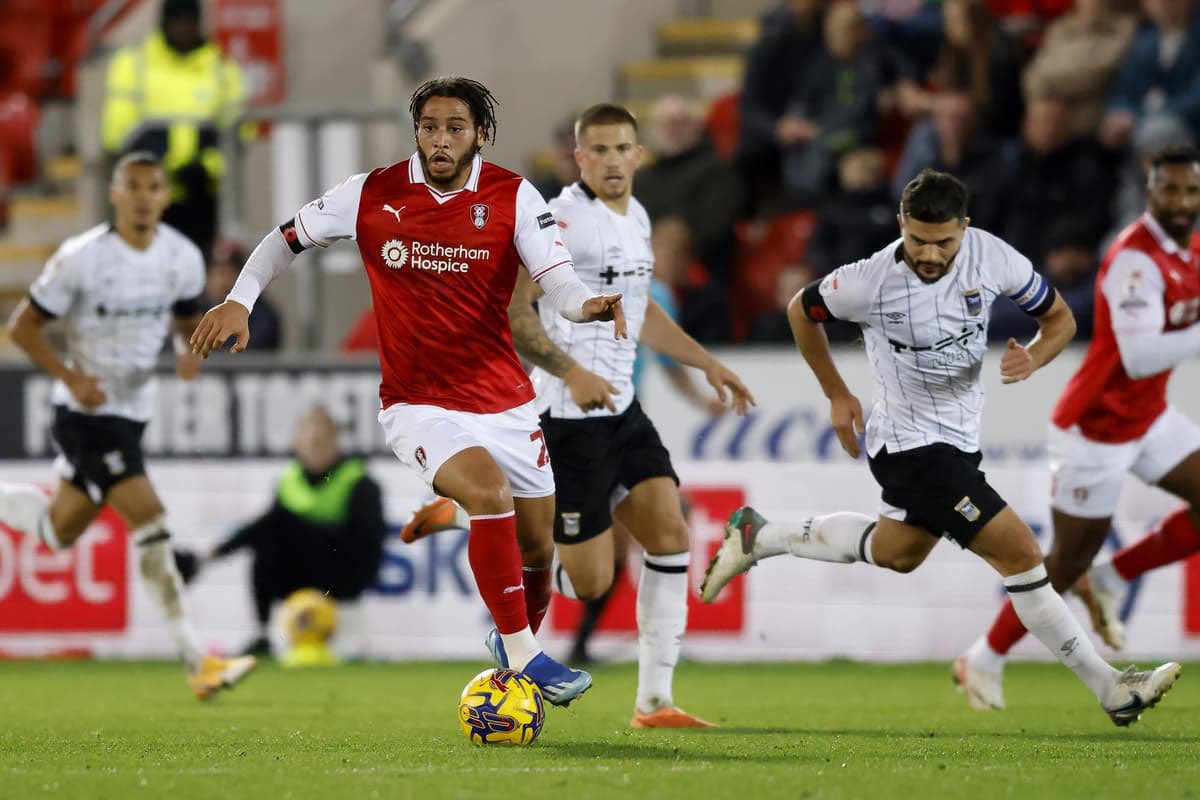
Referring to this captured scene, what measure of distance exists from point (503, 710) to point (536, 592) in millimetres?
1055

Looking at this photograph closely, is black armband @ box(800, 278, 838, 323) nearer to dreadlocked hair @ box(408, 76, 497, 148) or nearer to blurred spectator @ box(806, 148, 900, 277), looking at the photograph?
dreadlocked hair @ box(408, 76, 497, 148)

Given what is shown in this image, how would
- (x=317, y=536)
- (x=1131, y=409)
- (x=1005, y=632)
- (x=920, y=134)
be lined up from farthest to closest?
(x=920, y=134), (x=317, y=536), (x=1131, y=409), (x=1005, y=632)

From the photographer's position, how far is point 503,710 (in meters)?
6.63

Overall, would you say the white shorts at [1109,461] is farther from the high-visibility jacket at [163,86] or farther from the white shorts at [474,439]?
the high-visibility jacket at [163,86]

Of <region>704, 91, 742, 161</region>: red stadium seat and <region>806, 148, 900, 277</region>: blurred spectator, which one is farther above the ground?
<region>704, 91, 742, 161</region>: red stadium seat

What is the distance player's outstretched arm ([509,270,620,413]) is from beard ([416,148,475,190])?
1.51ft

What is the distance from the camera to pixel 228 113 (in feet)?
45.6

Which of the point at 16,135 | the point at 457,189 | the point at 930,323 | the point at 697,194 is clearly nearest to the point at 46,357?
the point at 457,189

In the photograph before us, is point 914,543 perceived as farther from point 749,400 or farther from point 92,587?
point 92,587

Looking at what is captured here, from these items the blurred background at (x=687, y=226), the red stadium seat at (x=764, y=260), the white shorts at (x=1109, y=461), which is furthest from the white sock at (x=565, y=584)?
the red stadium seat at (x=764, y=260)

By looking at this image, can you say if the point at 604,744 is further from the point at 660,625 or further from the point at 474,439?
the point at 474,439

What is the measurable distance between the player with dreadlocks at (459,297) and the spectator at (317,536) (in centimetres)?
540

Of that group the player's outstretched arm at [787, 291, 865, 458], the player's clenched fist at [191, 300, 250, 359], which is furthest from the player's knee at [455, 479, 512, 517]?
the player's outstretched arm at [787, 291, 865, 458]

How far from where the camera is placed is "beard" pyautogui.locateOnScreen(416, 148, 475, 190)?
6840mm
